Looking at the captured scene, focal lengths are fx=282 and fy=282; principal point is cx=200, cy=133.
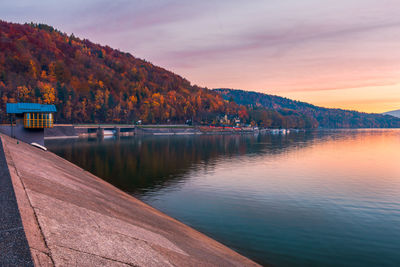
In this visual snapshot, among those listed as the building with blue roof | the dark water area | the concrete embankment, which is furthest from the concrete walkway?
the building with blue roof

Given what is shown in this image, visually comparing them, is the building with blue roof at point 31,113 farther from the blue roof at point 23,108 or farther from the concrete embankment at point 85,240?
the concrete embankment at point 85,240

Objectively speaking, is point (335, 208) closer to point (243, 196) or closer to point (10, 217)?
point (243, 196)

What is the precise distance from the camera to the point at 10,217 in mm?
9375

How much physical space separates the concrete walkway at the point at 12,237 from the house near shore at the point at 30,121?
5107 cm

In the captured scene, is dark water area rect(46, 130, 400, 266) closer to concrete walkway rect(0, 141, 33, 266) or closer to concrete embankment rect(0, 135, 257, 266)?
concrete embankment rect(0, 135, 257, 266)

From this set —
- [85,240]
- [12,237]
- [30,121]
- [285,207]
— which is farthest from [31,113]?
[12,237]

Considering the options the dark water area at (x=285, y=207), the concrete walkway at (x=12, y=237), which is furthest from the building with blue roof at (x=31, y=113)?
the concrete walkway at (x=12, y=237)

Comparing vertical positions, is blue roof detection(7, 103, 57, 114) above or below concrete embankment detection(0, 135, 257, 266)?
above

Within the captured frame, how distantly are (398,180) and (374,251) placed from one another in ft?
111

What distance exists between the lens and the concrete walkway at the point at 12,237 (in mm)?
6959

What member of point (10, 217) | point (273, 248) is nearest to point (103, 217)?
point (10, 217)

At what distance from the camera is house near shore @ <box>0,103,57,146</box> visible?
55.9 m

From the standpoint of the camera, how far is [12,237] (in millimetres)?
7965

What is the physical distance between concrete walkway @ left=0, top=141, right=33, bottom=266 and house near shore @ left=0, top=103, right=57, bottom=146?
5107cm
